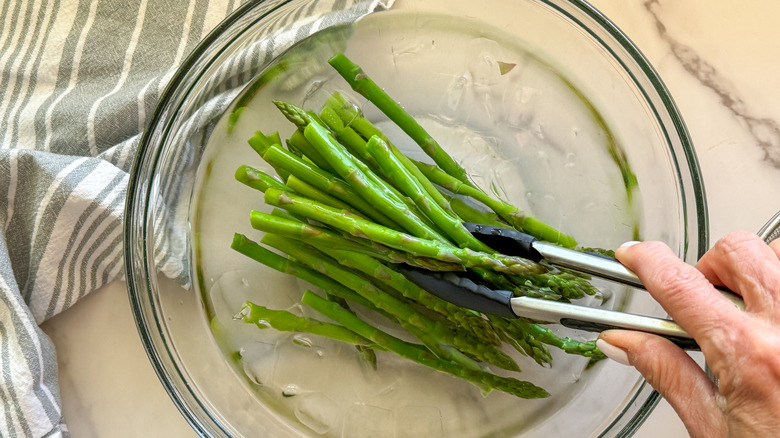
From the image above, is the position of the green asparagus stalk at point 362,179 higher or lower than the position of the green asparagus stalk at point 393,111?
lower

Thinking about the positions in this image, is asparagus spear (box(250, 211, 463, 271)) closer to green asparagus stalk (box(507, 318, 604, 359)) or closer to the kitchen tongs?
the kitchen tongs

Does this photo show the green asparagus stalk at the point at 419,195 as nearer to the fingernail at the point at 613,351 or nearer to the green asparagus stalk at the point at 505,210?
the green asparagus stalk at the point at 505,210

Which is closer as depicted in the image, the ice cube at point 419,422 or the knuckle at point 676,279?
the knuckle at point 676,279

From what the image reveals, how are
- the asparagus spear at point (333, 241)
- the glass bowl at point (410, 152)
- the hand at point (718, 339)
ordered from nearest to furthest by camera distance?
the hand at point (718, 339) < the asparagus spear at point (333, 241) < the glass bowl at point (410, 152)

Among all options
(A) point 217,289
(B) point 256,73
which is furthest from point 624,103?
(A) point 217,289

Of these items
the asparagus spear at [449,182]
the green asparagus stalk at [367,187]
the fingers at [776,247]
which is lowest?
the green asparagus stalk at [367,187]

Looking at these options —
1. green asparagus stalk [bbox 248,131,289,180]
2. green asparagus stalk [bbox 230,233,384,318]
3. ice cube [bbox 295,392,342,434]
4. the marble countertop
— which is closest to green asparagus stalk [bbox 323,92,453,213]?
green asparagus stalk [bbox 248,131,289,180]

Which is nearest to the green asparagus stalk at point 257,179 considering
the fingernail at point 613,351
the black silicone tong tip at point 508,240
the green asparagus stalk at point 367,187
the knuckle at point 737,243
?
the green asparagus stalk at point 367,187
